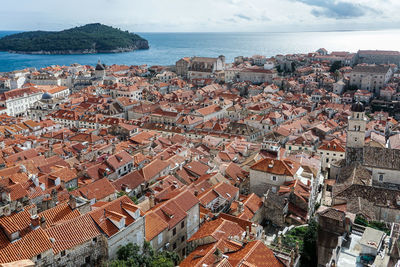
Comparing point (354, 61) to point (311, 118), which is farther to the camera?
point (354, 61)

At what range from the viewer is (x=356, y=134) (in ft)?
130

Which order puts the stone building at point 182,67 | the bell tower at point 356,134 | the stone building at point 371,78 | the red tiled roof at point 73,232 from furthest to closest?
the stone building at point 182,67
the stone building at point 371,78
the bell tower at point 356,134
the red tiled roof at point 73,232

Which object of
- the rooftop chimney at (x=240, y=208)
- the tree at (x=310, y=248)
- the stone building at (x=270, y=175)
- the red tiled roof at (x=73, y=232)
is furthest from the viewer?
the stone building at (x=270, y=175)

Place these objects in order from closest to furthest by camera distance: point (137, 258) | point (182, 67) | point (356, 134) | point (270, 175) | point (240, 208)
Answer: point (137, 258) → point (240, 208) → point (270, 175) → point (356, 134) → point (182, 67)

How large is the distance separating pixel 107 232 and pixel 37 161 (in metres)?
21.4

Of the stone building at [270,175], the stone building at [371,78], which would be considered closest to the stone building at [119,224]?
the stone building at [270,175]

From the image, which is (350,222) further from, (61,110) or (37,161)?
(61,110)

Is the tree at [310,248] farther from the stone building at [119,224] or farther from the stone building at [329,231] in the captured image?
the stone building at [119,224]

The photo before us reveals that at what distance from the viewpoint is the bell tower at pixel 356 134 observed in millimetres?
39281

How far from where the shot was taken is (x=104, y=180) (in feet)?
98.2

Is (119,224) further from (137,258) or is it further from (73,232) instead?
(73,232)

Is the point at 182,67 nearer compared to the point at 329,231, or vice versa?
the point at 329,231

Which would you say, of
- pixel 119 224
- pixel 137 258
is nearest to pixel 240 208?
pixel 137 258

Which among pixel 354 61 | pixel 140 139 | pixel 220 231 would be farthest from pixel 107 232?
pixel 354 61
